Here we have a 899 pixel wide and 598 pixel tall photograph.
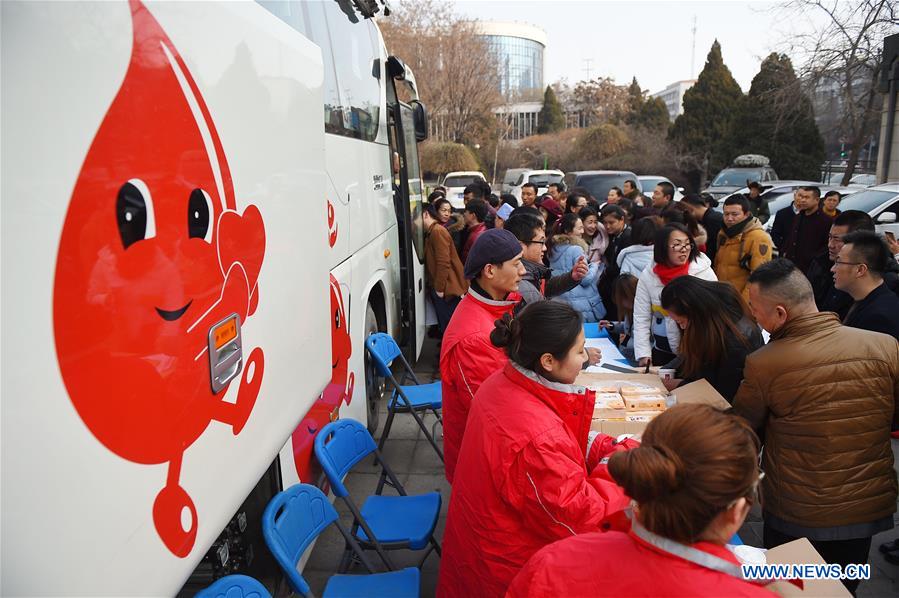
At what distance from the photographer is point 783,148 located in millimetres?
26484

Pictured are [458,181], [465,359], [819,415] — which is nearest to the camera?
[819,415]

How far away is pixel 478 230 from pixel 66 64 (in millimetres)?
6554

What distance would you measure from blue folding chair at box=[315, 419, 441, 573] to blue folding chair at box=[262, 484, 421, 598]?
20cm

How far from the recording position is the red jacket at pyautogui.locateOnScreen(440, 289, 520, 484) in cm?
276

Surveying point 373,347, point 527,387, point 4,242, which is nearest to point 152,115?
point 4,242

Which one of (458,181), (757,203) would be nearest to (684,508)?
(757,203)

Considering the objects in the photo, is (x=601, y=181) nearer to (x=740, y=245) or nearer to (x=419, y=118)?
(x=419, y=118)

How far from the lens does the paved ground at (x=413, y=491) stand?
11.4ft

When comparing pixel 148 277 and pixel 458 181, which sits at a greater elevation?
pixel 148 277

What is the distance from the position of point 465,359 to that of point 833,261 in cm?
434

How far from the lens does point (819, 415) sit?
2.53 meters

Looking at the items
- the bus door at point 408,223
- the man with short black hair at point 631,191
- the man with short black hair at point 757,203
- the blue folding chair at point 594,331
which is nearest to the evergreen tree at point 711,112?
the man with short black hair at point 757,203

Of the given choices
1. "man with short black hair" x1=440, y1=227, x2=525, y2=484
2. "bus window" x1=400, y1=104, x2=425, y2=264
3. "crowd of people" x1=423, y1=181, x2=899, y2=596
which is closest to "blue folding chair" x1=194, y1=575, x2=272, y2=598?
"crowd of people" x1=423, y1=181, x2=899, y2=596

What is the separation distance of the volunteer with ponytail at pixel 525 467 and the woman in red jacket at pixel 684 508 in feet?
1.71
